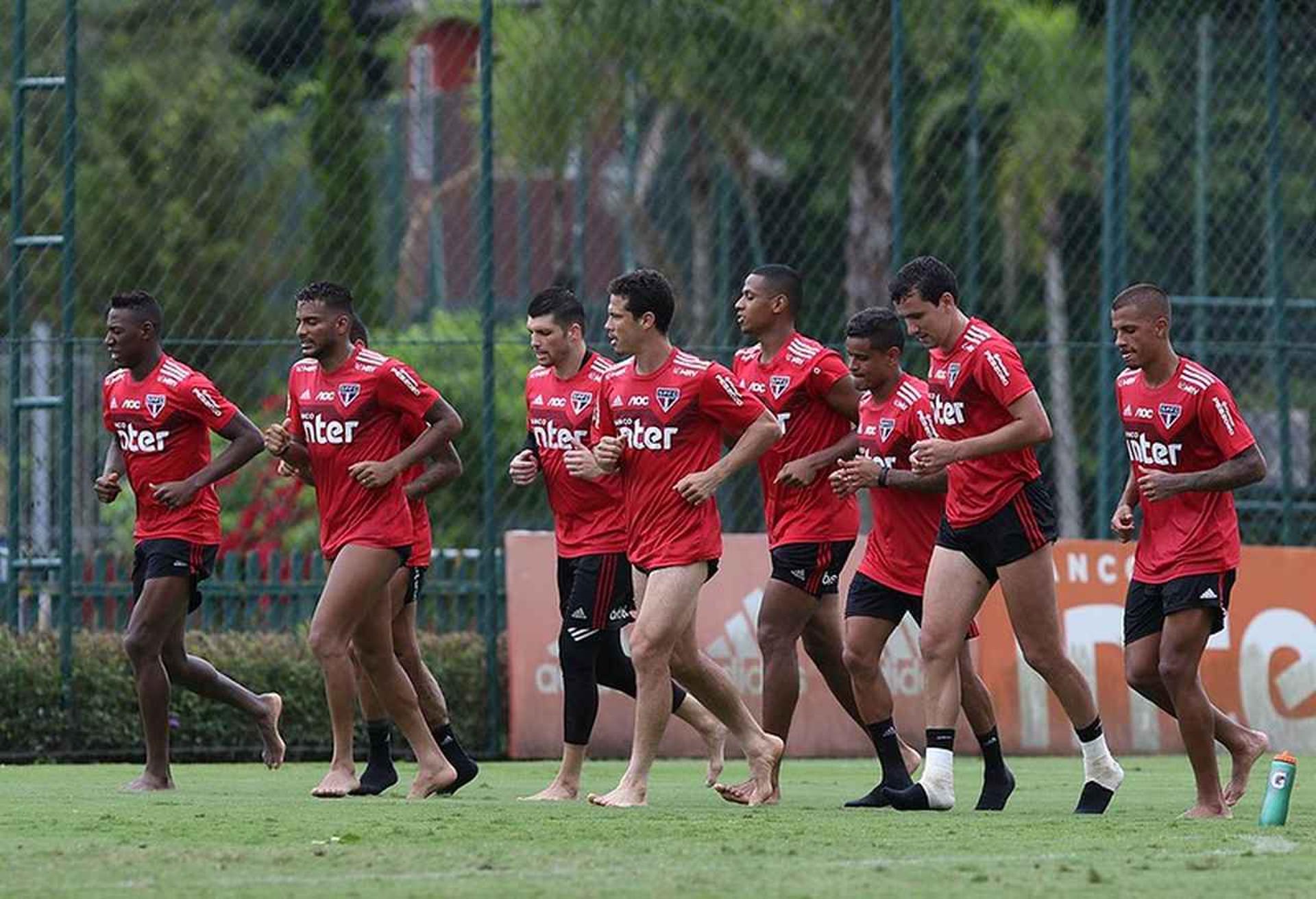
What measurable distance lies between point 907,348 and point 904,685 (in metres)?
2.80

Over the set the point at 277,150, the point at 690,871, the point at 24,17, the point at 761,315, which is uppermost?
the point at 277,150

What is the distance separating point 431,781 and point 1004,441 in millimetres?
3132

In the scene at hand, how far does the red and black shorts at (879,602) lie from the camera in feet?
38.4

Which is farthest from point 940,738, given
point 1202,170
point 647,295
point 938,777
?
point 1202,170

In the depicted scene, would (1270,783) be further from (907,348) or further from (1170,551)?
(907,348)

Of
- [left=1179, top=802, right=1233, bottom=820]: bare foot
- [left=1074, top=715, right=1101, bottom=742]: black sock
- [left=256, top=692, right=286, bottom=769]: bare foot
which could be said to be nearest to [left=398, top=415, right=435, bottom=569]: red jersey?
[left=256, top=692, right=286, bottom=769]: bare foot

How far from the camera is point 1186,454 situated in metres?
10.7

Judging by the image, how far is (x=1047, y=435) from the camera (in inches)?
418

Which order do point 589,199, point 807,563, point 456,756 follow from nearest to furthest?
point 807,563, point 456,756, point 589,199

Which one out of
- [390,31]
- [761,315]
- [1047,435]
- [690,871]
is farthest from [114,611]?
[390,31]

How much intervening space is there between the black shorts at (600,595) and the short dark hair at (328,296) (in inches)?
64.0

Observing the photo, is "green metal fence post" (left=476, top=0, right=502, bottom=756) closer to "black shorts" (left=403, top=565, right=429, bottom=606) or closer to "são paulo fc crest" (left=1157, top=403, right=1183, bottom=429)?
"black shorts" (left=403, top=565, right=429, bottom=606)

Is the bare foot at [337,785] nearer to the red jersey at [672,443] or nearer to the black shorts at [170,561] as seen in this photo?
the black shorts at [170,561]

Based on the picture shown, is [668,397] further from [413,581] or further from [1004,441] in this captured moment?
[413,581]
